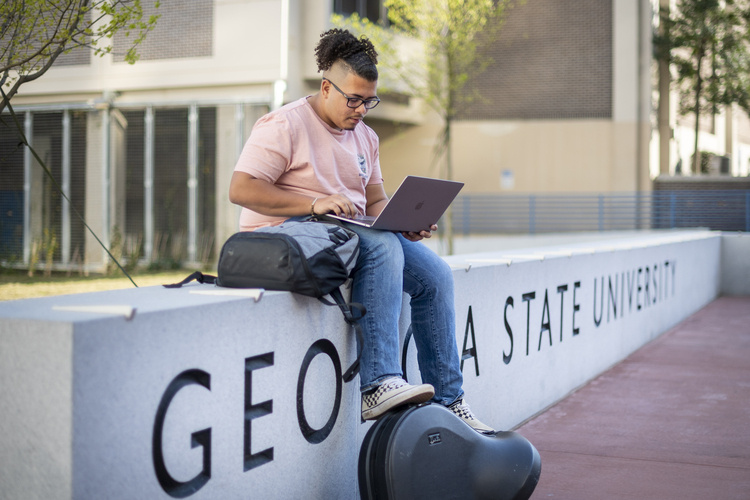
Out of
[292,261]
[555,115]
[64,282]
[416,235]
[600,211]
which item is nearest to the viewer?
[292,261]

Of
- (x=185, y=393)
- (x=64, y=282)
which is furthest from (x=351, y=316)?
(x=64, y=282)

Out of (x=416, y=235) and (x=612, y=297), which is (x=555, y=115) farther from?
(x=416, y=235)

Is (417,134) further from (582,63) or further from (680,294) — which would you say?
(680,294)

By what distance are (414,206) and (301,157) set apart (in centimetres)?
49

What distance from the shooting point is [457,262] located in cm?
483

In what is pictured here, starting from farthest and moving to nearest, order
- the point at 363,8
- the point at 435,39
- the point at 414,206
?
the point at 363,8, the point at 435,39, the point at 414,206

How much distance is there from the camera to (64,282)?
1501 cm

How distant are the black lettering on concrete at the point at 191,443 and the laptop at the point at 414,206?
980 mm

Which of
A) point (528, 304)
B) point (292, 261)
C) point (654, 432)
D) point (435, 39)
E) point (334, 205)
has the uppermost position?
point (435, 39)

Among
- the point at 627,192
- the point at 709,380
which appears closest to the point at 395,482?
the point at 709,380

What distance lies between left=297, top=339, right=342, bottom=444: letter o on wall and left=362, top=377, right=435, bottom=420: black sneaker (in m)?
0.18

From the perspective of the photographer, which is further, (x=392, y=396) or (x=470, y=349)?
(x=470, y=349)

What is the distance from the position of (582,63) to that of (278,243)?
24748mm

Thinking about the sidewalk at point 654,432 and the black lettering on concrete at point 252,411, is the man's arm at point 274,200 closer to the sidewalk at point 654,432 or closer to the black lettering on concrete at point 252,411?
the black lettering on concrete at point 252,411
